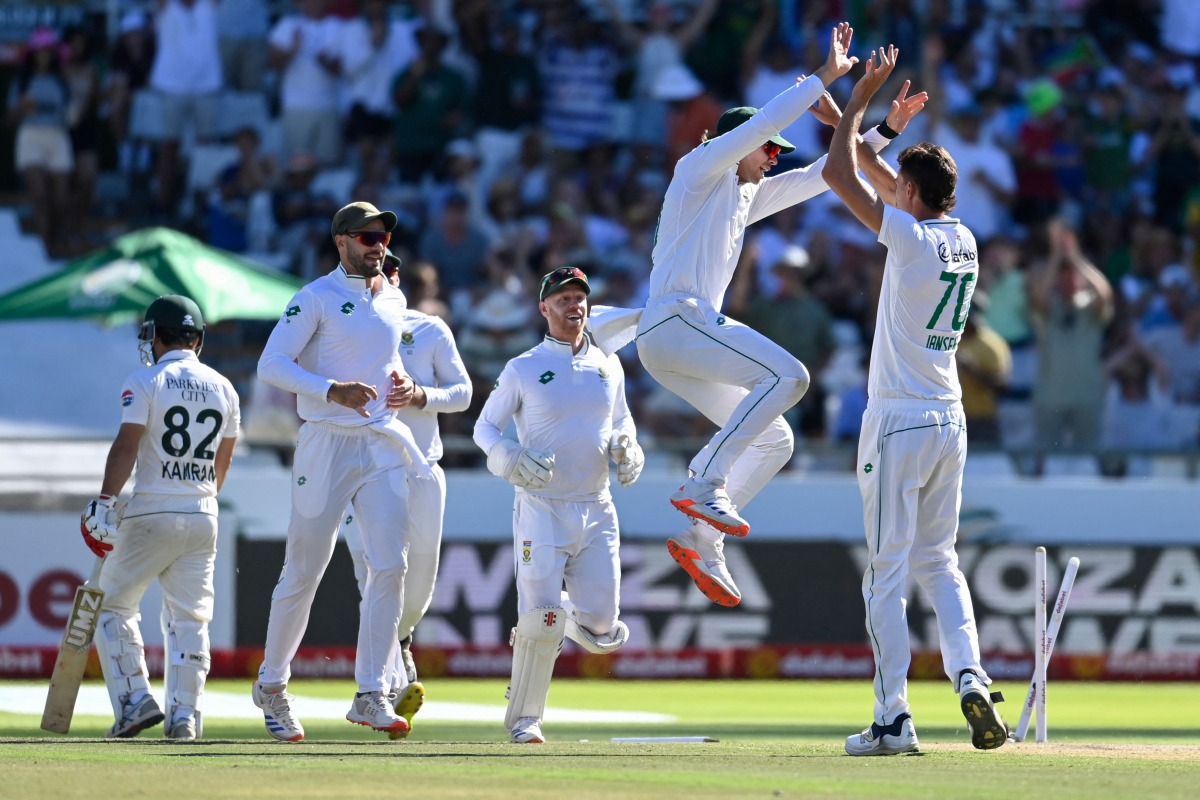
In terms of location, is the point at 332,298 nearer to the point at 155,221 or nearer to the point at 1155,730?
the point at 1155,730

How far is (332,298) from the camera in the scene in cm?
981

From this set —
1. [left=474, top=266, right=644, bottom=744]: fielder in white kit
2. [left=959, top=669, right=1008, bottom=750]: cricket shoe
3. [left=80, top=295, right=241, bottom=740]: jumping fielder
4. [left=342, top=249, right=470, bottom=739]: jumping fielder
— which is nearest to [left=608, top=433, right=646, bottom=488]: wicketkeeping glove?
[left=474, top=266, right=644, bottom=744]: fielder in white kit

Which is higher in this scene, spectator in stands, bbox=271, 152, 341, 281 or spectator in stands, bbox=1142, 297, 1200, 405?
spectator in stands, bbox=271, 152, 341, 281

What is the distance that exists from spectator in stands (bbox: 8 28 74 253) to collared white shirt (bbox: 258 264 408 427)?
10.5 m

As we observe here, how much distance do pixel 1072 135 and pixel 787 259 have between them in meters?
4.37

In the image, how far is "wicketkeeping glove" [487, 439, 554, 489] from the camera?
31.5 ft

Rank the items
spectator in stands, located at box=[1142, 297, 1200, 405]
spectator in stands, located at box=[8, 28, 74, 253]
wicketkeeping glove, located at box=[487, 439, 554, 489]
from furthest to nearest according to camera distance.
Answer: spectator in stands, located at box=[8, 28, 74, 253] < spectator in stands, located at box=[1142, 297, 1200, 405] < wicketkeeping glove, located at box=[487, 439, 554, 489]

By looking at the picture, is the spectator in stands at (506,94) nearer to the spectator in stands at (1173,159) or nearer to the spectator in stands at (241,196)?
the spectator in stands at (241,196)

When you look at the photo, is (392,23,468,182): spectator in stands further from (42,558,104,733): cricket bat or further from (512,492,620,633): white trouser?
(512,492,620,633): white trouser

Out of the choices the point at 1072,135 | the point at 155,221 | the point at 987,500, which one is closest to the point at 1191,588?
the point at 987,500

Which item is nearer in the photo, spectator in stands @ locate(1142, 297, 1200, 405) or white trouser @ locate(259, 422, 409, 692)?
white trouser @ locate(259, 422, 409, 692)

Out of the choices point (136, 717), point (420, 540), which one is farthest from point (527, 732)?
point (136, 717)

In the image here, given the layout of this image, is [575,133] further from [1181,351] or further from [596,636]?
[596,636]

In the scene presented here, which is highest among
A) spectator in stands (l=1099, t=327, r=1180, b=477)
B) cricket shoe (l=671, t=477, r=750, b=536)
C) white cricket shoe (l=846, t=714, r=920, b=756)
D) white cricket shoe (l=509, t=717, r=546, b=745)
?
spectator in stands (l=1099, t=327, r=1180, b=477)
